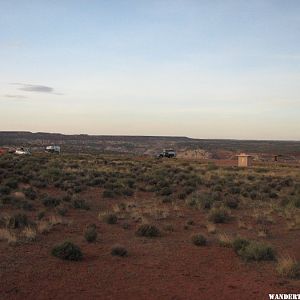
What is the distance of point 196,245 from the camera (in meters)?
15.9

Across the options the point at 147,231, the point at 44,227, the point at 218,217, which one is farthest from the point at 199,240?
the point at 44,227

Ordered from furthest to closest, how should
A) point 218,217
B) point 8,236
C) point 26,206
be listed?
point 26,206 → point 218,217 → point 8,236

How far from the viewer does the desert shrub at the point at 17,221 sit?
1780cm

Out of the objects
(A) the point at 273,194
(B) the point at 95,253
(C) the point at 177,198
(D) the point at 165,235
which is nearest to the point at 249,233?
(D) the point at 165,235

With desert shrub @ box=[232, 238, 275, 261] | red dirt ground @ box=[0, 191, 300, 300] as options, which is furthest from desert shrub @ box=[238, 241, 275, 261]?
red dirt ground @ box=[0, 191, 300, 300]

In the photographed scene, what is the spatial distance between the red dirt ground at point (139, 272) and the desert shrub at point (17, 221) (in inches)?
58.7

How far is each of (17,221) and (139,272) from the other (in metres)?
7.07

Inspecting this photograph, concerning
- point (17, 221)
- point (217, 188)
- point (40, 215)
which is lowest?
point (217, 188)

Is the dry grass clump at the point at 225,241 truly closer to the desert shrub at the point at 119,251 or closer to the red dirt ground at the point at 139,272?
the red dirt ground at the point at 139,272

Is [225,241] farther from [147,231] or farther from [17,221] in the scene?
[17,221]

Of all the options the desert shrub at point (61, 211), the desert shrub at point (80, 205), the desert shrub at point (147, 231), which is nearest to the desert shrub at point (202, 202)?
the desert shrub at point (80, 205)

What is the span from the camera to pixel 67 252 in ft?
44.9

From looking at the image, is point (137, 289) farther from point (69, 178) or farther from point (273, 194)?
point (69, 178)

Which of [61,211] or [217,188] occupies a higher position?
[61,211]
